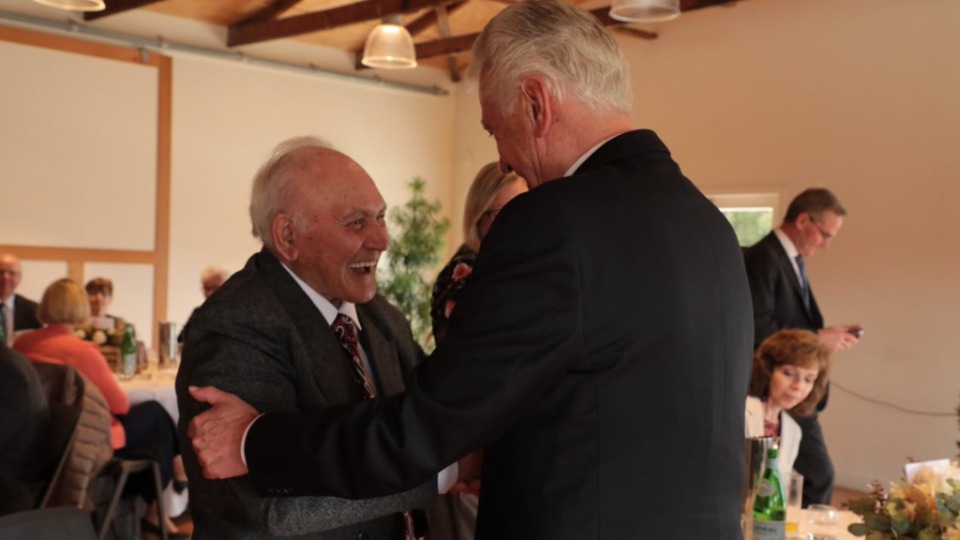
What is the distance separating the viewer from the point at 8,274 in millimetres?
7402

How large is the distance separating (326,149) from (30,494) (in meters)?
3.01

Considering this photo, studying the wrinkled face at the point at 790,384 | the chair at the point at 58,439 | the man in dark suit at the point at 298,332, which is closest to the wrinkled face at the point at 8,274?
the chair at the point at 58,439

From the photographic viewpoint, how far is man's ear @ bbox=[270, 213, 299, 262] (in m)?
→ 1.86

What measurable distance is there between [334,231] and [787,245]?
4487 mm

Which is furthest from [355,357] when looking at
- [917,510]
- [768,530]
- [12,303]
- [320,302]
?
[12,303]

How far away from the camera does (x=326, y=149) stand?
6.26 ft

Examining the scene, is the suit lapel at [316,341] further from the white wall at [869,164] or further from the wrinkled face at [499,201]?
the white wall at [869,164]

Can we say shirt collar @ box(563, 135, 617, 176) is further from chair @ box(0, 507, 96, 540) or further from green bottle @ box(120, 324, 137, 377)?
green bottle @ box(120, 324, 137, 377)

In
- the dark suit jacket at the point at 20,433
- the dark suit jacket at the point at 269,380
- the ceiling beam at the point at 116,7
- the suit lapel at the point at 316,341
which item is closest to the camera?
the dark suit jacket at the point at 269,380

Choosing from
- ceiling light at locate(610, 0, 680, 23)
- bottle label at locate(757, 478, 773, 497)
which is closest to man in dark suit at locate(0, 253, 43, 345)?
ceiling light at locate(610, 0, 680, 23)

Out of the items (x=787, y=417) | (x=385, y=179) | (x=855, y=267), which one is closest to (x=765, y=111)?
(x=855, y=267)

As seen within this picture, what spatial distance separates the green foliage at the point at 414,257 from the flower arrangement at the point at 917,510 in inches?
325

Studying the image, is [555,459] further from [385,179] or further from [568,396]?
[385,179]

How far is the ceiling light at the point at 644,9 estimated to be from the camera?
5020mm
